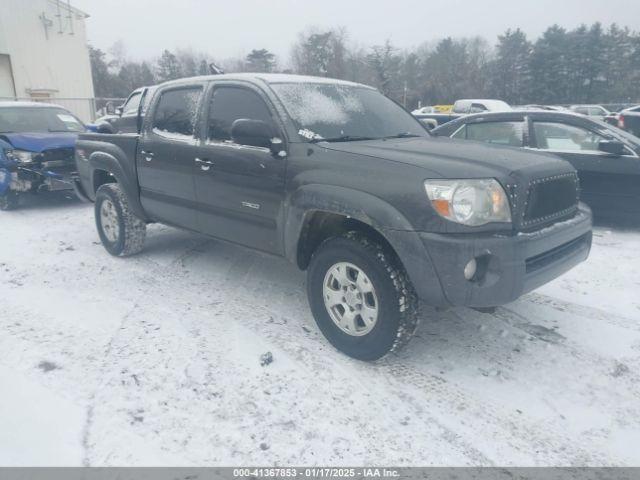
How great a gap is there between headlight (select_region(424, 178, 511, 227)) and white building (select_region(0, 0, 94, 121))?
2222 centimetres

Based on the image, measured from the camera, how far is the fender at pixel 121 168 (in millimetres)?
5137

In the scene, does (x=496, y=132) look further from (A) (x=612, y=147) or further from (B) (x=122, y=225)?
(B) (x=122, y=225)

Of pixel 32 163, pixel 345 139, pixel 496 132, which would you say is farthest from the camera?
pixel 32 163

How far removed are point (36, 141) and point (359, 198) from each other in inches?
272

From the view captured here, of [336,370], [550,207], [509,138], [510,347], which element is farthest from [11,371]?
[509,138]

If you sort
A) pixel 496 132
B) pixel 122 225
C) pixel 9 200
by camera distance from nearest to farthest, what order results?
pixel 122 225, pixel 496 132, pixel 9 200

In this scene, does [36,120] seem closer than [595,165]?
No

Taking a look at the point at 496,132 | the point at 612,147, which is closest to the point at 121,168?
the point at 496,132

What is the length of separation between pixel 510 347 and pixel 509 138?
395 cm

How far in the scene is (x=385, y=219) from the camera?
2961 millimetres

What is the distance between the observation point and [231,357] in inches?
133

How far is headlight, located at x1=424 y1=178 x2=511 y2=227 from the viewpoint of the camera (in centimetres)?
284

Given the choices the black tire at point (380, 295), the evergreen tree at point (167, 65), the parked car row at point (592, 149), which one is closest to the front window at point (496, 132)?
the parked car row at point (592, 149)

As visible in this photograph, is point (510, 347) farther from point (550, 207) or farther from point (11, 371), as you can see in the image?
point (11, 371)
